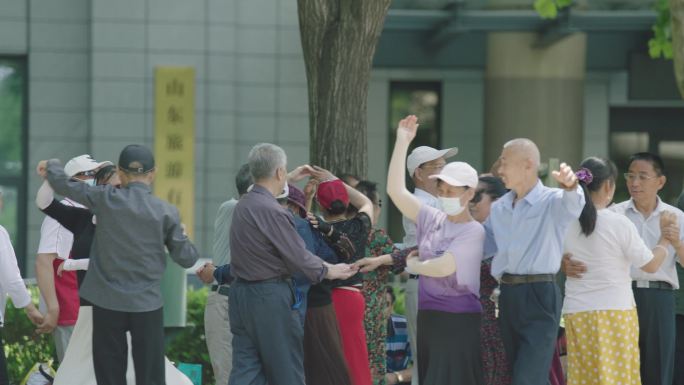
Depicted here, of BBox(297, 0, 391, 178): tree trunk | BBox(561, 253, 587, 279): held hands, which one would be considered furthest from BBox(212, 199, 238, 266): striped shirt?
BBox(561, 253, 587, 279): held hands

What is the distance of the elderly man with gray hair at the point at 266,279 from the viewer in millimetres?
7633

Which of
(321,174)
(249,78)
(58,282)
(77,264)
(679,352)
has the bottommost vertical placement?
(679,352)

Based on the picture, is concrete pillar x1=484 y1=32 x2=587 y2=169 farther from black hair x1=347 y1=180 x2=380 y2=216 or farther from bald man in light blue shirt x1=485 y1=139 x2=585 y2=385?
bald man in light blue shirt x1=485 y1=139 x2=585 y2=385

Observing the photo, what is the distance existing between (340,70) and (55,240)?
2898 millimetres

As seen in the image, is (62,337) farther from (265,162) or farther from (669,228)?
(669,228)

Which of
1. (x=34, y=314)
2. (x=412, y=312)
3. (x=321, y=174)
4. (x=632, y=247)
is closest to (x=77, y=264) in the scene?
(x=34, y=314)

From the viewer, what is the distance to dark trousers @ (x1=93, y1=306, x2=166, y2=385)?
24.6 ft

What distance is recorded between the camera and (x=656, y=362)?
339 inches

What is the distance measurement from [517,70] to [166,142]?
4.96 metres

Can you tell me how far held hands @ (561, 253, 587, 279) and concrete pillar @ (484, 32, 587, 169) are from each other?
9.32 m

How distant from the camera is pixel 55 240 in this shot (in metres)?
9.02

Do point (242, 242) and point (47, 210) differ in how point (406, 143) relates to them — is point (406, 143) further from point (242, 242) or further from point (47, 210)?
point (47, 210)

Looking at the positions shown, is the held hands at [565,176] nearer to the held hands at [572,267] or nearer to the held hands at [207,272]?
the held hands at [572,267]

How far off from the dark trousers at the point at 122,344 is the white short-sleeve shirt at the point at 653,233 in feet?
11.0
